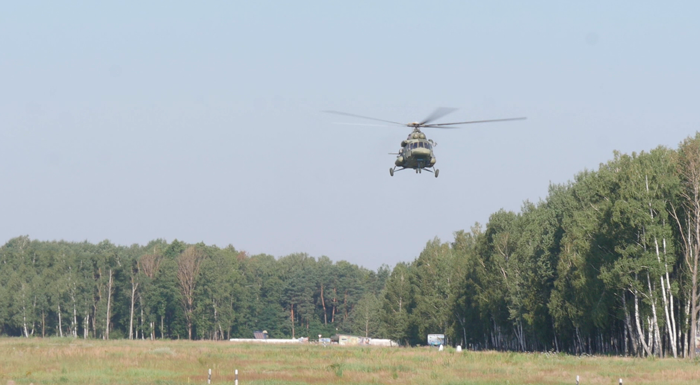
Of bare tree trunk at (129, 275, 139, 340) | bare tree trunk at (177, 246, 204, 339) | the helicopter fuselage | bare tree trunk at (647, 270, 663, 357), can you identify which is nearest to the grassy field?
bare tree trunk at (647, 270, 663, 357)

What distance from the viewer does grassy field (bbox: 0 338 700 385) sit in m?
41.2

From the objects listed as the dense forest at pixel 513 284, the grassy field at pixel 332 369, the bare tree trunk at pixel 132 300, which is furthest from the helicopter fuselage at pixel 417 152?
the bare tree trunk at pixel 132 300

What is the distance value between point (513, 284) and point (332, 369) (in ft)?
126

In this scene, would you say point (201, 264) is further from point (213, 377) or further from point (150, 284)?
point (213, 377)

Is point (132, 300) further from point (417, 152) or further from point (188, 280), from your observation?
point (417, 152)

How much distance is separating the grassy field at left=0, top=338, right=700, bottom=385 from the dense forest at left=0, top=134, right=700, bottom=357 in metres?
Answer: 8.12

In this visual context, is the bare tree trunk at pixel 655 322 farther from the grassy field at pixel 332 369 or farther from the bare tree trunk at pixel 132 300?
the bare tree trunk at pixel 132 300

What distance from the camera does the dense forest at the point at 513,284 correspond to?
5925cm

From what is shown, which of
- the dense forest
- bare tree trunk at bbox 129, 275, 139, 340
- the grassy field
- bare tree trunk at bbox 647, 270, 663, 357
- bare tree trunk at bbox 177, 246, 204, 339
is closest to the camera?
the grassy field

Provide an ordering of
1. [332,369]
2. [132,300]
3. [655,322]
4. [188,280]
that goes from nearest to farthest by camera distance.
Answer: [332,369] → [655,322] → [132,300] → [188,280]

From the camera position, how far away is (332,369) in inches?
1917

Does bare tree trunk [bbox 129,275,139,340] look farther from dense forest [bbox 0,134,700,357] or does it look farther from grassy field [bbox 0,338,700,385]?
grassy field [bbox 0,338,700,385]

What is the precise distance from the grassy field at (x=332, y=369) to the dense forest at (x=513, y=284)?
8.12 metres

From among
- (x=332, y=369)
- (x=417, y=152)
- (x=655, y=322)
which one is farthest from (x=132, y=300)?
(x=417, y=152)
